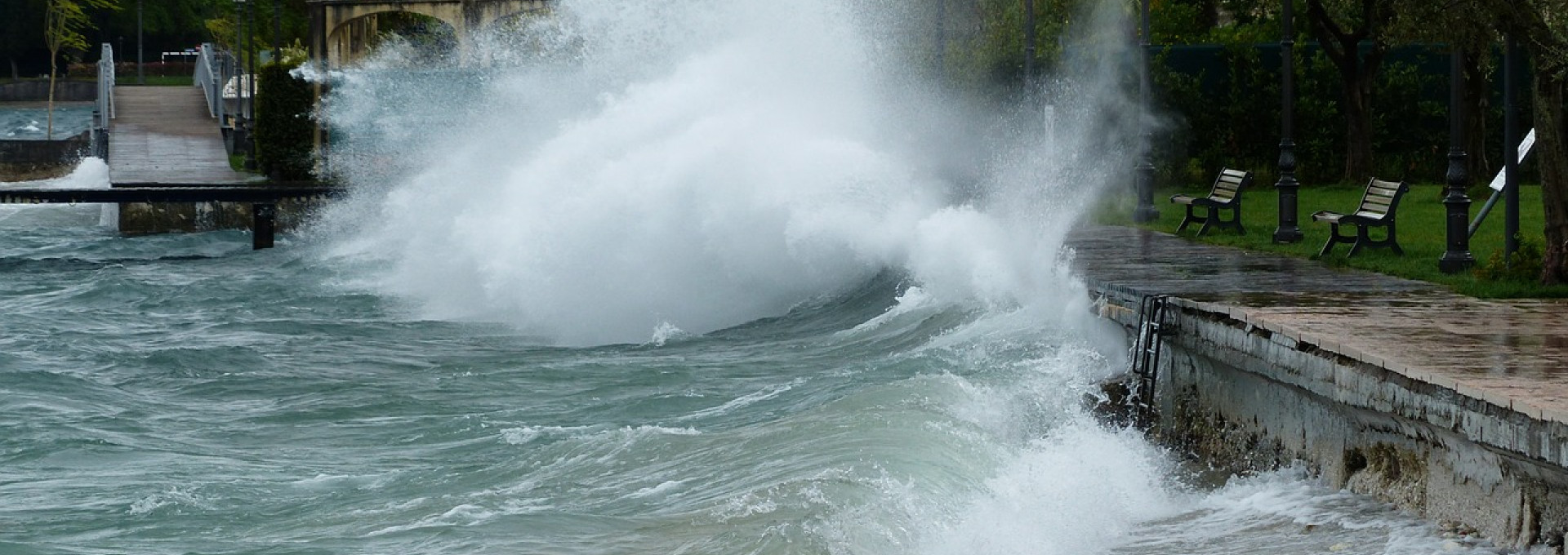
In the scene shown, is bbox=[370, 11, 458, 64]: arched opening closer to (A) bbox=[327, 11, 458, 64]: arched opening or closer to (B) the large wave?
(A) bbox=[327, 11, 458, 64]: arched opening

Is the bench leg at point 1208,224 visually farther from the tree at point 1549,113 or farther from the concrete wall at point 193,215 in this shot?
the concrete wall at point 193,215

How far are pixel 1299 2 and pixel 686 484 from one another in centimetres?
2513

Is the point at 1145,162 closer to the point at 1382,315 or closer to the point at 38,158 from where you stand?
the point at 1382,315

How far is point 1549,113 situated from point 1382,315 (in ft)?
9.25

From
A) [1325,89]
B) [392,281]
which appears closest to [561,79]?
[392,281]

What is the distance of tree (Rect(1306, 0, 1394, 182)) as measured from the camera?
87.1 feet

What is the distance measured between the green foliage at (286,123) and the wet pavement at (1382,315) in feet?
80.6

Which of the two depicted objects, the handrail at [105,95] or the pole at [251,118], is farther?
the handrail at [105,95]

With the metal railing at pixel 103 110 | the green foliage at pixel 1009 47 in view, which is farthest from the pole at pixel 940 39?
the metal railing at pixel 103 110

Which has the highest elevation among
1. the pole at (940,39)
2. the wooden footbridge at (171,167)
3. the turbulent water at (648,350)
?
the pole at (940,39)

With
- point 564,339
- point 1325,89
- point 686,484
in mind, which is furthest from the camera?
point 1325,89

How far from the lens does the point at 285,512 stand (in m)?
9.18

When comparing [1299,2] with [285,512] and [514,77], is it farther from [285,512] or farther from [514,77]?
[285,512]

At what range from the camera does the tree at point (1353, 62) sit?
26.5m
